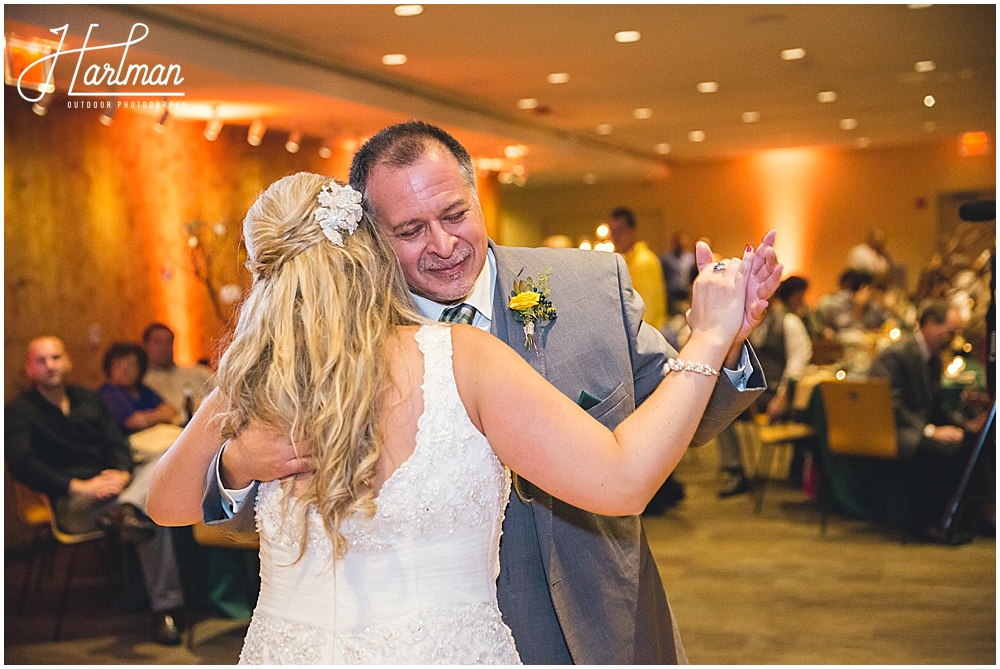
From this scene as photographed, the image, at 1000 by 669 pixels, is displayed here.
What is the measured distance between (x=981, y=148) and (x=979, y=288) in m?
7.69

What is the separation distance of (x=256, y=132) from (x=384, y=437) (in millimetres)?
8987

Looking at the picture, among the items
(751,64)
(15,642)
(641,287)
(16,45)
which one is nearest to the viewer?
(15,642)

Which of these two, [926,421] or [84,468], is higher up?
[926,421]

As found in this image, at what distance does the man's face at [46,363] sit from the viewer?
5.37 metres

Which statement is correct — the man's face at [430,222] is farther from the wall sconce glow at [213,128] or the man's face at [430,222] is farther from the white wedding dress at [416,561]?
the wall sconce glow at [213,128]

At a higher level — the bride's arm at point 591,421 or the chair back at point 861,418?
A: the bride's arm at point 591,421

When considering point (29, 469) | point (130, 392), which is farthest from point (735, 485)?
point (29, 469)

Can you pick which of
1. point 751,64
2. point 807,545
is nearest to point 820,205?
point 751,64

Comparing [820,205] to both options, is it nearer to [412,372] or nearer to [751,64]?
[751,64]

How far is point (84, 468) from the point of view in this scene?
5.34m

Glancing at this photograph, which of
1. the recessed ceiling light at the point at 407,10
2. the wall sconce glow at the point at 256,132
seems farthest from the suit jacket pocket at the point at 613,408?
the wall sconce glow at the point at 256,132

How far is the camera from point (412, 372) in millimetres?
1592

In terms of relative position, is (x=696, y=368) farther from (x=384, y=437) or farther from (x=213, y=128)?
(x=213, y=128)

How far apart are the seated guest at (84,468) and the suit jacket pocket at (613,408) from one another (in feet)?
11.1
